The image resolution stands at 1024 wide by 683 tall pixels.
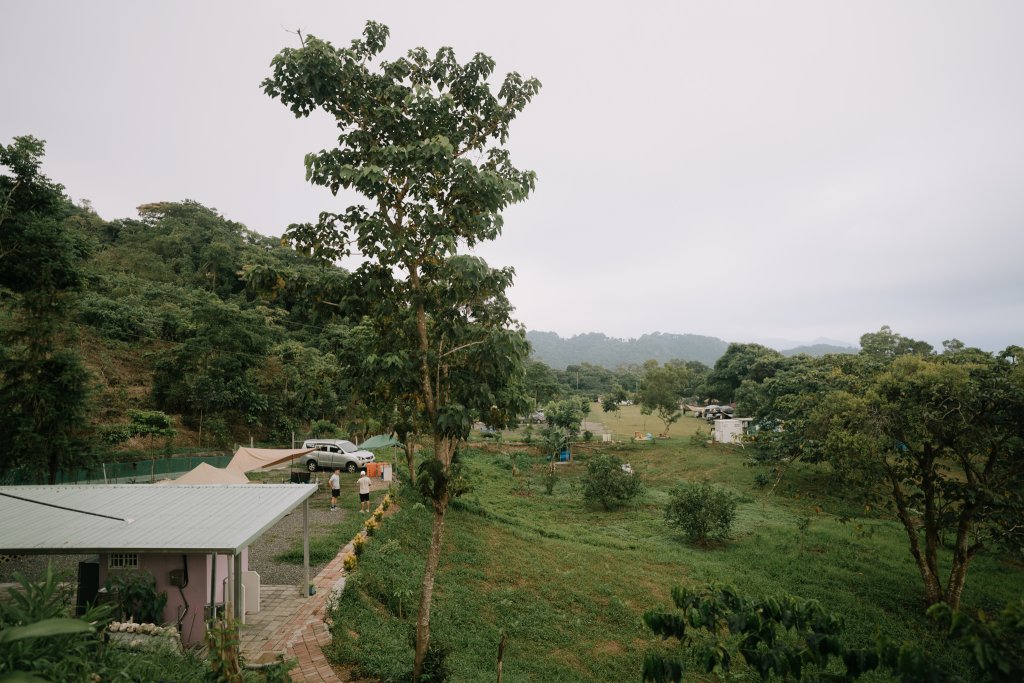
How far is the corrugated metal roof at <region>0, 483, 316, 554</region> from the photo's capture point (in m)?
6.28

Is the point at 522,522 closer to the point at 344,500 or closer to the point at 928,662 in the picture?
the point at 344,500

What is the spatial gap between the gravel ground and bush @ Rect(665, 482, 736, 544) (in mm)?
10961

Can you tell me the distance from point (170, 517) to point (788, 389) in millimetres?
30527

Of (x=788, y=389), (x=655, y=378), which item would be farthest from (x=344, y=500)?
(x=655, y=378)

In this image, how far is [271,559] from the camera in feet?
36.3

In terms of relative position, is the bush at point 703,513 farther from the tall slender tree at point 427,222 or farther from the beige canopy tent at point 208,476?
the beige canopy tent at point 208,476

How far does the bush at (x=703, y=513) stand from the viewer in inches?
639

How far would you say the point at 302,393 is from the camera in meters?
6.64

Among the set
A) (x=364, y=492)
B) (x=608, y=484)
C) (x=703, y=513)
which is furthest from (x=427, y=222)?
(x=608, y=484)

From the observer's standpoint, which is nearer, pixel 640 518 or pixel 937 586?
pixel 937 586

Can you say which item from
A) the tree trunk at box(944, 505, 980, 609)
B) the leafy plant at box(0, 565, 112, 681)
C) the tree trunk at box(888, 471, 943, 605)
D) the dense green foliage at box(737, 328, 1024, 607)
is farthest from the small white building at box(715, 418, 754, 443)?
the leafy plant at box(0, 565, 112, 681)

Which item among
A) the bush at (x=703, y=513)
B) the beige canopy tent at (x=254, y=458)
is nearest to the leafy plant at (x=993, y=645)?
the bush at (x=703, y=513)

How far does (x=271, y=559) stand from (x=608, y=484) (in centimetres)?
1367

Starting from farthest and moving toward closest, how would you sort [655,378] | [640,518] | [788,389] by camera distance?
1. [655,378]
2. [788,389]
3. [640,518]
